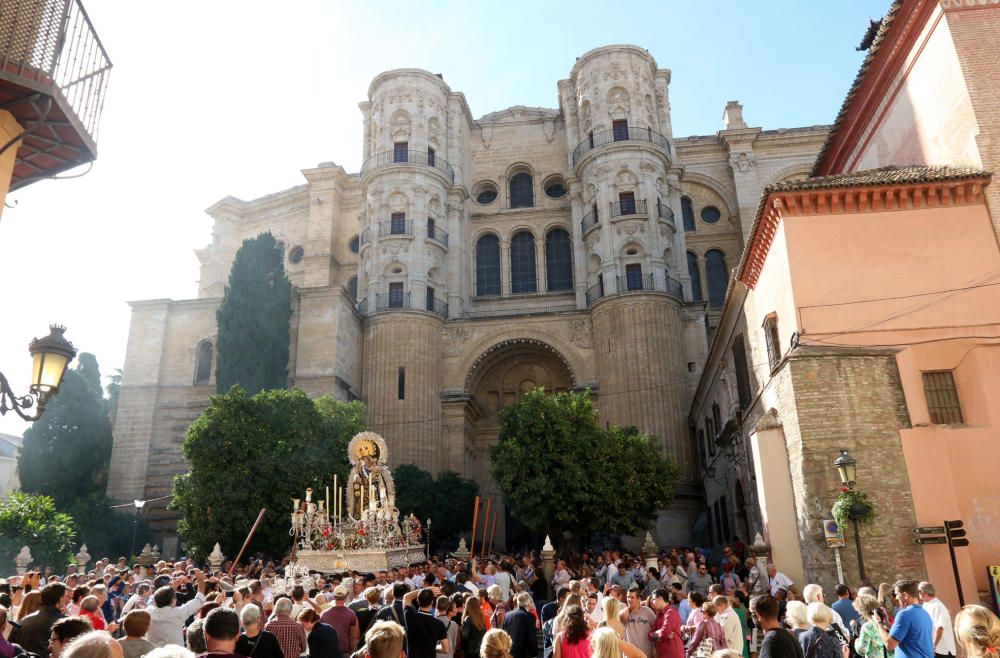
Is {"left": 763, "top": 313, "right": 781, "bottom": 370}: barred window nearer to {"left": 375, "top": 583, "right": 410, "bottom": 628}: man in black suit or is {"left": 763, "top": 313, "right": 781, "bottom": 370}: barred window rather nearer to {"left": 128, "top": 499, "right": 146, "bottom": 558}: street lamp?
{"left": 375, "top": 583, "right": 410, "bottom": 628}: man in black suit

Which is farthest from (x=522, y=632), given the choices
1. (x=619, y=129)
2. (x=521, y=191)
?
(x=521, y=191)

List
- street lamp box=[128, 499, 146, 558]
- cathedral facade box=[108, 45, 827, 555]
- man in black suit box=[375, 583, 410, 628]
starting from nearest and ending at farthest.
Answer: man in black suit box=[375, 583, 410, 628] → street lamp box=[128, 499, 146, 558] → cathedral facade box=[108, 45, 827, 555]

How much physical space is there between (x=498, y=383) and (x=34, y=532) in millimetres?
19928

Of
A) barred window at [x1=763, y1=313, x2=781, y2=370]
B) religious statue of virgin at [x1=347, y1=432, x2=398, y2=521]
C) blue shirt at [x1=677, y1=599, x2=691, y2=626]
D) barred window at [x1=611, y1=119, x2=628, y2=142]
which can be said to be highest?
barred window at [x1=611, y1=119, x2=628, y2=142]

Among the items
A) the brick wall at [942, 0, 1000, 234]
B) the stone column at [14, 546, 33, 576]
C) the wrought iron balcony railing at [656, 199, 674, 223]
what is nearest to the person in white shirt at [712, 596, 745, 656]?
the brick wall at [942, 0, 1000, 234]

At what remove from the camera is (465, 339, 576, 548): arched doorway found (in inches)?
1320

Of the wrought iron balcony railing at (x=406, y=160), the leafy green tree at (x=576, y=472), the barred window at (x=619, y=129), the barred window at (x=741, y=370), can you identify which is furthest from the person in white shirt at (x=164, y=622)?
the barred window at (x=619, y=129)

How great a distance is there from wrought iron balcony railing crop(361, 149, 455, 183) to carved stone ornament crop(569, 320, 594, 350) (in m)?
10.3

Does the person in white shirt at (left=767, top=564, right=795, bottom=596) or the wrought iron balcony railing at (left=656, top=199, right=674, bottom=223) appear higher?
the wrought iron balcony railing at (left=656, top=199, right=674, bottom=223)

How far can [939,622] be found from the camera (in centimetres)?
689

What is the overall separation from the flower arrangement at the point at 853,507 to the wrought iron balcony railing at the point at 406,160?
90.5ft

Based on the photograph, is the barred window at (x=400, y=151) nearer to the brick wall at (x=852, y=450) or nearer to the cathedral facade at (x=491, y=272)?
the cathedral facade at (x=491, y=272)

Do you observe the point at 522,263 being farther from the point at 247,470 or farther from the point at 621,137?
the point at 247,470

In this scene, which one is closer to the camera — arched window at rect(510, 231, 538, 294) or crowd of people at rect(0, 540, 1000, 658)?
crowd of people at rect(0, 540, 1000, 658)
